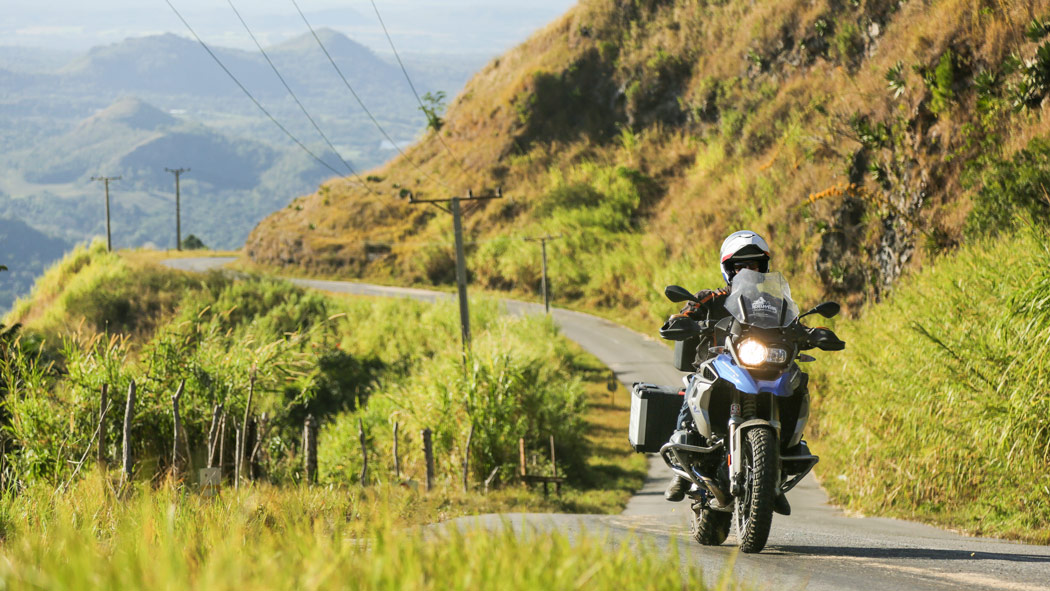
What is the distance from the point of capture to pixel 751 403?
6.88 meters

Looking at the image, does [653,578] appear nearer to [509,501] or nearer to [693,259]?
[509,501]

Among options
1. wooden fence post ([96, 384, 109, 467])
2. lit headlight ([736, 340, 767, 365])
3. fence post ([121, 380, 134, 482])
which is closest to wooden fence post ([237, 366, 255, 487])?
fence post ([121, 380, 134, 482])

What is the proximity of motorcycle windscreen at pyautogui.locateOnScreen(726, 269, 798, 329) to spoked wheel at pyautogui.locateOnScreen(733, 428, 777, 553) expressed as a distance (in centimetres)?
82

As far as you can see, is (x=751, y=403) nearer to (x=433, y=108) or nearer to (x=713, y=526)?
(x=713, y=526)

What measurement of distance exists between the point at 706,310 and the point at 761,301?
82 centimetres

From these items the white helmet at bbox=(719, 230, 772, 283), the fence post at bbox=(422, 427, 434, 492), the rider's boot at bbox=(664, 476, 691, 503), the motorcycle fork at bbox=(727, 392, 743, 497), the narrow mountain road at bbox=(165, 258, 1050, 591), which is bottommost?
the fence post at bbox=(422, 427, 434, 492)

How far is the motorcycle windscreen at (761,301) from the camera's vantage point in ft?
22.3

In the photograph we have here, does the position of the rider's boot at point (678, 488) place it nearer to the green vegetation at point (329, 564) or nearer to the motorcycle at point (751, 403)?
the motorcycle at point (751, 403)

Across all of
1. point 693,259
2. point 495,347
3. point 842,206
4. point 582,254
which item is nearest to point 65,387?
point 495,347

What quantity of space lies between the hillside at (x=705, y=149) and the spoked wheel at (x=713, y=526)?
66.7 feet

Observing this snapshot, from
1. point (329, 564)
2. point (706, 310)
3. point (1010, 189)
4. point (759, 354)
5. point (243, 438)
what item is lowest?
point (243, 438)

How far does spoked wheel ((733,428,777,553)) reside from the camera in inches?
255

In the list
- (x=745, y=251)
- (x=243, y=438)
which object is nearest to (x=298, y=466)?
(x=243, y=438)

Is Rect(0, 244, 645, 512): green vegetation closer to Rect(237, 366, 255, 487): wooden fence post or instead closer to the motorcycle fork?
Rect(237, 366, 255, 487): wooden fence post
